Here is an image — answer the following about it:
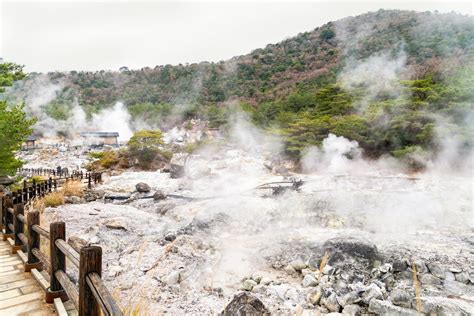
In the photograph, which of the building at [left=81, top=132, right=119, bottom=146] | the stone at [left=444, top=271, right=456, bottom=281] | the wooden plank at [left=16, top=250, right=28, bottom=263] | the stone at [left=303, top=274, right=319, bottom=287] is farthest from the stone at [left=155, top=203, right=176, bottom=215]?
the building at [left=81, top=132, right=119, bottom=146]

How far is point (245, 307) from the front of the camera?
13.4 feet

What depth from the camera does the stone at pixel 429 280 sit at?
5691 millimetres

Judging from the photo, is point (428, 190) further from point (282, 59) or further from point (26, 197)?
point (282, 59)

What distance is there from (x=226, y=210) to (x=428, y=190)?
26.9ft

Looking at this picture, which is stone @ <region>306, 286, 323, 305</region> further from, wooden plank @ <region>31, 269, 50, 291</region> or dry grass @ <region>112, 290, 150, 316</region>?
wooden plank @ <region>31, 269, 50, 291</region>

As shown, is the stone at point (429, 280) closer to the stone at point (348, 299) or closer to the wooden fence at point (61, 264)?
the stone at point (348, 299)

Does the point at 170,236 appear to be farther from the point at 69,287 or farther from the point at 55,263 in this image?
the point at 69,287

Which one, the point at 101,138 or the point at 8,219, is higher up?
the point at 101,138

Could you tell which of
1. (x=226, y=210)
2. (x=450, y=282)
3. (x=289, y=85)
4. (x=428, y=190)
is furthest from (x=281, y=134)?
(x=289, y=85)

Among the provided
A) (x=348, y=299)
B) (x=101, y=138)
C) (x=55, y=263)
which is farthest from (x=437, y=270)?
(x=101, y=138)

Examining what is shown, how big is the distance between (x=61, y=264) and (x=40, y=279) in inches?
28.8

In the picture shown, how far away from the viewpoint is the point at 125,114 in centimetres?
4953

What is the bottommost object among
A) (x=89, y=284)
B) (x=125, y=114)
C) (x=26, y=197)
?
(x=26, y=197)

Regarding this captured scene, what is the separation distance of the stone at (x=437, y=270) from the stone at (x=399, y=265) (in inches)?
17.3
